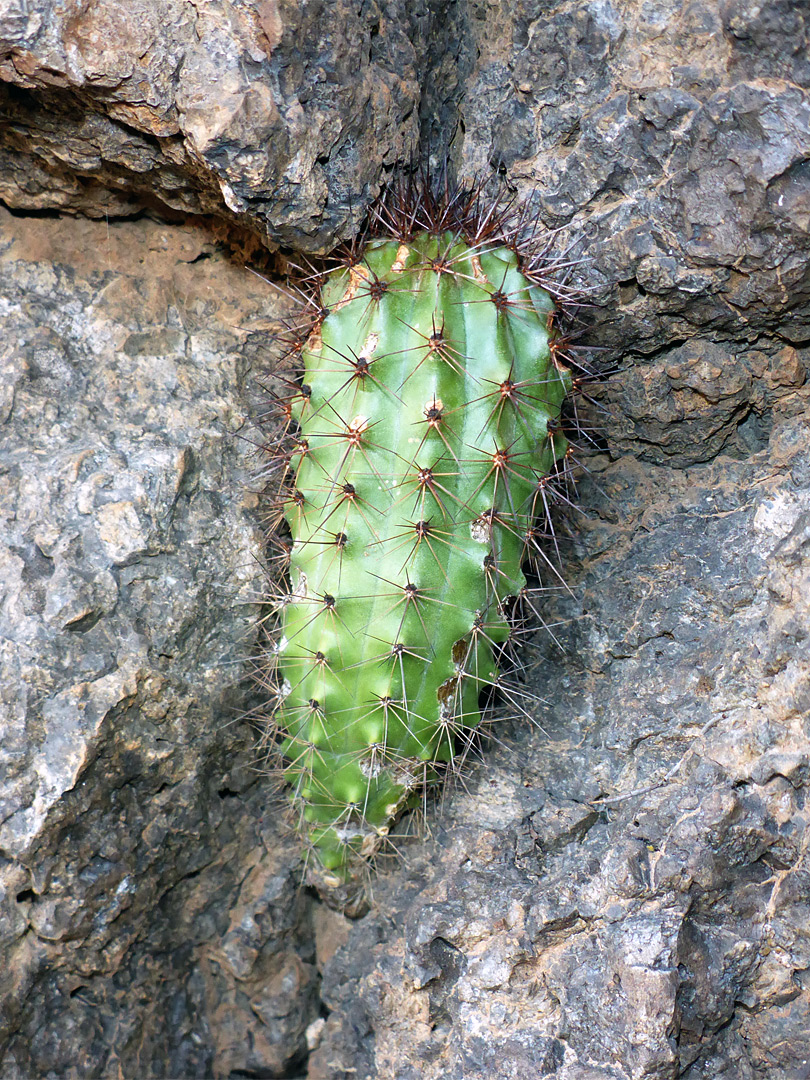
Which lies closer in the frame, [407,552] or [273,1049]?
[407,552]

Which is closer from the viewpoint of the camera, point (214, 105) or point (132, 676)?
point (214, 105)

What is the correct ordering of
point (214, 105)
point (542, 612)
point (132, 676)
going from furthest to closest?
point (542, 612) → point (132, 676) → point (214, 105)

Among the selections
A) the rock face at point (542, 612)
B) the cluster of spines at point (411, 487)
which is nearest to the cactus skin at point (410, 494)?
the cluster of spines at point (411, 487)

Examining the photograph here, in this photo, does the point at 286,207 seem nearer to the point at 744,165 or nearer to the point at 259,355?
the point at 259,355

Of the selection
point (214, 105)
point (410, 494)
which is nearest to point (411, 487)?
point (410, 494)

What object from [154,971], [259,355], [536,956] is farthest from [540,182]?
[154,971]

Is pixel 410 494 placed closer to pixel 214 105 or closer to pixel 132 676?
pixel 132 676

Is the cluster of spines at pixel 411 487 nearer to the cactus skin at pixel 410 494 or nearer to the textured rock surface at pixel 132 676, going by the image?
the cactus skin at pixel 410 494
